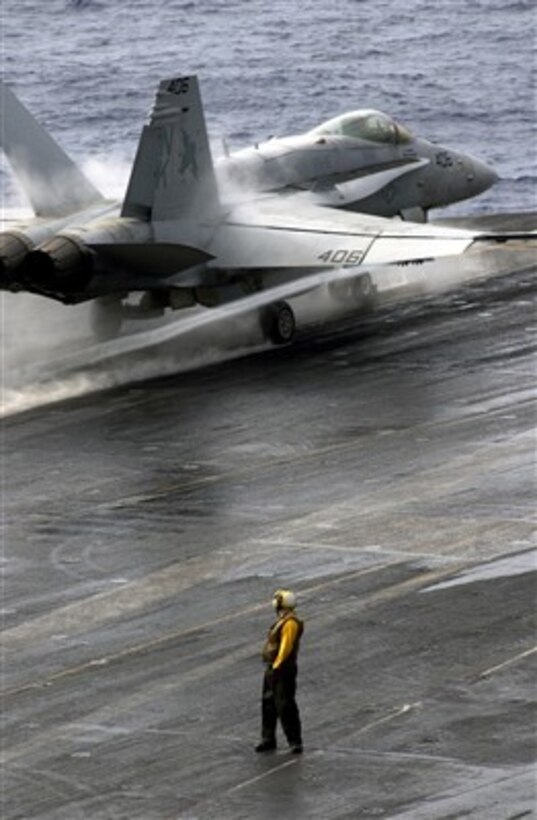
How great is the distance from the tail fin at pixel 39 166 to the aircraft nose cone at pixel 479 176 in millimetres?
11345

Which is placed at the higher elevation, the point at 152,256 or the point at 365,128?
the point at 365,128

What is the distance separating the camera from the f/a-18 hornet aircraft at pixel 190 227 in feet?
164

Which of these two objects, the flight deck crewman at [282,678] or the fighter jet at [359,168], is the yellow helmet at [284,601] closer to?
the flight deck crewman at [282,678]

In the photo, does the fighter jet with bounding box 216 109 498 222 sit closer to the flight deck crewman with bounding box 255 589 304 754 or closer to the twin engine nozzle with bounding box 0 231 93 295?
the twin engine nozzle with bounding box 0 231 93 295

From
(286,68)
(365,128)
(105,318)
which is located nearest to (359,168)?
(365,128)

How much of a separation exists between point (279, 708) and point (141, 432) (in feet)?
61.1

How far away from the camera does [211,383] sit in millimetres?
50250

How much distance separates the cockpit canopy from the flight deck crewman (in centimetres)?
3098

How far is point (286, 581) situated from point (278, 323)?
60.6 feet

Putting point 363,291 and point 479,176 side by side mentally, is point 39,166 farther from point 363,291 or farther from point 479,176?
point 479,176

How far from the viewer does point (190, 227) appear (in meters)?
53.0

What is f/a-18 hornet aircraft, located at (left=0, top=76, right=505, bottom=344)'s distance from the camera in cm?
4997

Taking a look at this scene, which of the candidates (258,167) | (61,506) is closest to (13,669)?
(61,506)

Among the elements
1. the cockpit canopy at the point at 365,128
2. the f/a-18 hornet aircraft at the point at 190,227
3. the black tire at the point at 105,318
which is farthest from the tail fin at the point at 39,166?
the cockpit canopy at the point at 365,128
